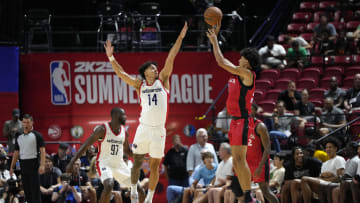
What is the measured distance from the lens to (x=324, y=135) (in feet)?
42.8

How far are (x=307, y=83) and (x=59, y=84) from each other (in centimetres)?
610

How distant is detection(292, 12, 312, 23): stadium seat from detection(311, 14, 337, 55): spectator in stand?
1.67 meters

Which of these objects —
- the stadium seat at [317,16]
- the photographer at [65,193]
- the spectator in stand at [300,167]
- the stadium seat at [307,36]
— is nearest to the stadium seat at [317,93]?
the stadium seat at [307,36]

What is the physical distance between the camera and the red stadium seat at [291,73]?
627 inches

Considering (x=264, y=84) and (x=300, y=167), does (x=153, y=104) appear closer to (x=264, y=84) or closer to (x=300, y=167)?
(x=300, y=167)

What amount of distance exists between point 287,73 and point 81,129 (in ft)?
17.4

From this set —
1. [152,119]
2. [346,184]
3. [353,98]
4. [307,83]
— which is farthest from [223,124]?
[152,119]

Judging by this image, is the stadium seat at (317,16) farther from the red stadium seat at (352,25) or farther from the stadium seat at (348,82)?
the stadium seat at (348,82)

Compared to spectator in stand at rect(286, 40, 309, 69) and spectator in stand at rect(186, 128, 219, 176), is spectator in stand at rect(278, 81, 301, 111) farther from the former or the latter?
spectator in stand at rect(186, 128, 219, 176)

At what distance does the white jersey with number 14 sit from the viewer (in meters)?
8.94

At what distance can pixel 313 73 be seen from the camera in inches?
625

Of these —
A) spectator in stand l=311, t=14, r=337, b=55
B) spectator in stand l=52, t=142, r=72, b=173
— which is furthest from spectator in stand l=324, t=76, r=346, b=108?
spectator in stand l=52, t=142, r=72, b=173

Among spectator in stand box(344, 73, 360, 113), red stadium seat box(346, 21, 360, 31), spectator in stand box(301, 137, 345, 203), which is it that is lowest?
spectator in stand box(301, 137, 345, 203)

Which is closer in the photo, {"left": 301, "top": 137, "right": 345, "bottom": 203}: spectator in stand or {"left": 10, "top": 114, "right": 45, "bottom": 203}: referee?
{"left": 301, "top": 137, "right": 345, "bottom": 203}: spectator in stand
